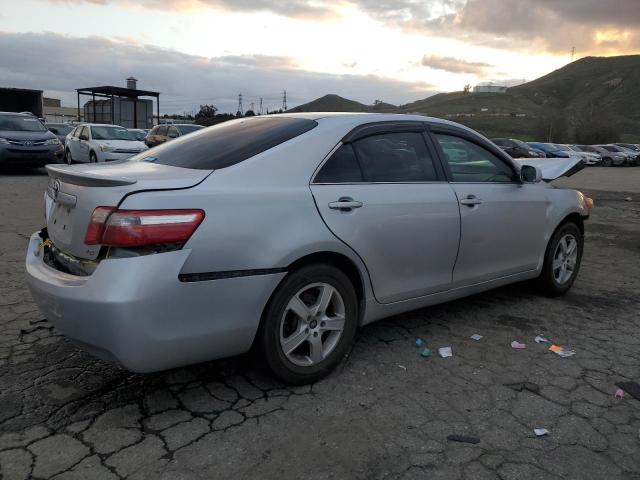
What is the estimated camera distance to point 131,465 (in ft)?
7.98

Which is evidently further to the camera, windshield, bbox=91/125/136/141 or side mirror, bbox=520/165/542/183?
windshield, bbox=91/125/136/141

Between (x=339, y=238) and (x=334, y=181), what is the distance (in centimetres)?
37

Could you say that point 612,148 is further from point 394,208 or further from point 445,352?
point 394,208

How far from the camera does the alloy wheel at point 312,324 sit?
10.1 feet

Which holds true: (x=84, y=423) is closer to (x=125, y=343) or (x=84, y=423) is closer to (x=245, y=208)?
(x=125, y=343)

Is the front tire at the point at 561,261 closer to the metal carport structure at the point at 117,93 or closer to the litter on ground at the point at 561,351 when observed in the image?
the litter on ground at the point at 561,351

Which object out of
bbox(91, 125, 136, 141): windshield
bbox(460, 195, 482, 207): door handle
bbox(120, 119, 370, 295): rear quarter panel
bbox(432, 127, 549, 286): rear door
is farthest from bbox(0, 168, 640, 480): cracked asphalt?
bbox(91, 125, 136, 141): windshield

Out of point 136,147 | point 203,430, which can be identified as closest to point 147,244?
point 203,430

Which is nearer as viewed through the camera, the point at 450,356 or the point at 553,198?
the point at 450,356

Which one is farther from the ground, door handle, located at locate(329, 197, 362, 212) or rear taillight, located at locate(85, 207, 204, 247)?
door handle, located at locate(329, 197, 362, 212)

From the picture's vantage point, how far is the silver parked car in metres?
2.61

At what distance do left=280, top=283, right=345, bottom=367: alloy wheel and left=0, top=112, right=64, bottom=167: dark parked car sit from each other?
13903 mm

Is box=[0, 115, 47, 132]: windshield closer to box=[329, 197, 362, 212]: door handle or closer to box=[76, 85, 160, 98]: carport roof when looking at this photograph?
box=[329, 197, 362, 212]: door handle

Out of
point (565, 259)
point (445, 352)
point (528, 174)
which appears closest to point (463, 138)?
point (528, 174)
